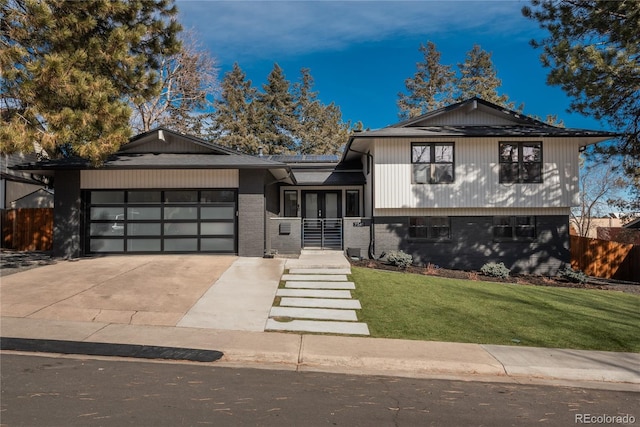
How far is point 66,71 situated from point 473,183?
1341 centimetres

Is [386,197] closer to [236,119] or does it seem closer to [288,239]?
[288,239]

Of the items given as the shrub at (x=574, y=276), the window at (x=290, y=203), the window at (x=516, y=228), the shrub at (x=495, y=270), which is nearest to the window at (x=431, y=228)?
the window at (x=516, y=228)

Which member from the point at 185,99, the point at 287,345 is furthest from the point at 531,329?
the point at 185,99

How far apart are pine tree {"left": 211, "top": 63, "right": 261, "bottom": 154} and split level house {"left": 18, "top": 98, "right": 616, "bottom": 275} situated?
2196 centimetres

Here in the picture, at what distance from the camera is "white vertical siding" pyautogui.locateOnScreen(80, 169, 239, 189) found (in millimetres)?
14219

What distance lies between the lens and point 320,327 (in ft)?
24.9

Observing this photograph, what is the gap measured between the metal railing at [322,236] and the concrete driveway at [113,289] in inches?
178

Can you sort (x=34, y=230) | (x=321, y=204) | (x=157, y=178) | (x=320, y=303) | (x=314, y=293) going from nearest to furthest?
(x=320, y=303) → (x=314, y=293) → (x=157, y=178) → (x=34, y=230) → (x=321, y=204)

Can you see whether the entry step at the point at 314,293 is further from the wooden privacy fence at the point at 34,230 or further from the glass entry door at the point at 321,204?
the wooden privacy fence at the point at 34,230

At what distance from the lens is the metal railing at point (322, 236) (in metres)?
16.8

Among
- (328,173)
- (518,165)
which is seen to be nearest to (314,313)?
(518,165)

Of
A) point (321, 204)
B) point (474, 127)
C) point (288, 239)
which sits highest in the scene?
point (474, 127)

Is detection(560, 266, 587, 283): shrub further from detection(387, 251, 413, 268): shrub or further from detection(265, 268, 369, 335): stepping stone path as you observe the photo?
detection(265, 268, 369, 335): stepping stone path

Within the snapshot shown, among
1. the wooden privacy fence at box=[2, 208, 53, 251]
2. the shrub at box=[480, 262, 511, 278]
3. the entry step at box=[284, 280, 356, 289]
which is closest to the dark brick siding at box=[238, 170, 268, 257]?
the entry step at box=[284, 280, 356, 289]
